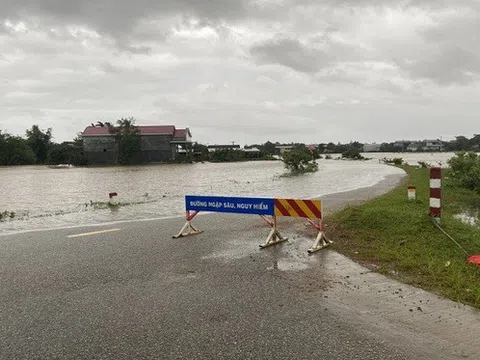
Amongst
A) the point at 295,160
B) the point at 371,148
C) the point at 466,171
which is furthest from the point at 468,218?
the point at 371,148

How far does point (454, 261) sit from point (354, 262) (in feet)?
5.26

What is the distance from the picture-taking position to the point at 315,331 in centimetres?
441

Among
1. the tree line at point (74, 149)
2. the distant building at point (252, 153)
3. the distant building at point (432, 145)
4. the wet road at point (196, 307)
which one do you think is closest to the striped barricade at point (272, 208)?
the wet road at point (196, 307)

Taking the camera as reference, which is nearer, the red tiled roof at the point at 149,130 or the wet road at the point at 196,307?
the wet road at the point at 196,307

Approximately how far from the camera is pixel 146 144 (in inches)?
3824

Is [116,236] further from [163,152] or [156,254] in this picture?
[163,152]

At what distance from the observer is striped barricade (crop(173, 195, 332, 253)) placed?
8562 mm

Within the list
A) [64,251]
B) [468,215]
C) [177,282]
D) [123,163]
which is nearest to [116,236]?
[64,251]

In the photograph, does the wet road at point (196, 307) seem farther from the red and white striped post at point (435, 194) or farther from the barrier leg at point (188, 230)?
the red and white striped post at point (435, 194)

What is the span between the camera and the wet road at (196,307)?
13.3 ft

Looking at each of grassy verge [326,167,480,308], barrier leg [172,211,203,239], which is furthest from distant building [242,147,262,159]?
barrier leg [172,211,203,239]

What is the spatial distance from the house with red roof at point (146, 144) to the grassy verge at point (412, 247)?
8816 cm

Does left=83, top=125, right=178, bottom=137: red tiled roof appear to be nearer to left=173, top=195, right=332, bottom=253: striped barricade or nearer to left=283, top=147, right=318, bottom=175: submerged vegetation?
left=283, top=147, right=318, bottom=175: submerged vegetation

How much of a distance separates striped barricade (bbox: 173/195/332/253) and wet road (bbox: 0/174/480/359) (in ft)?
1.34
